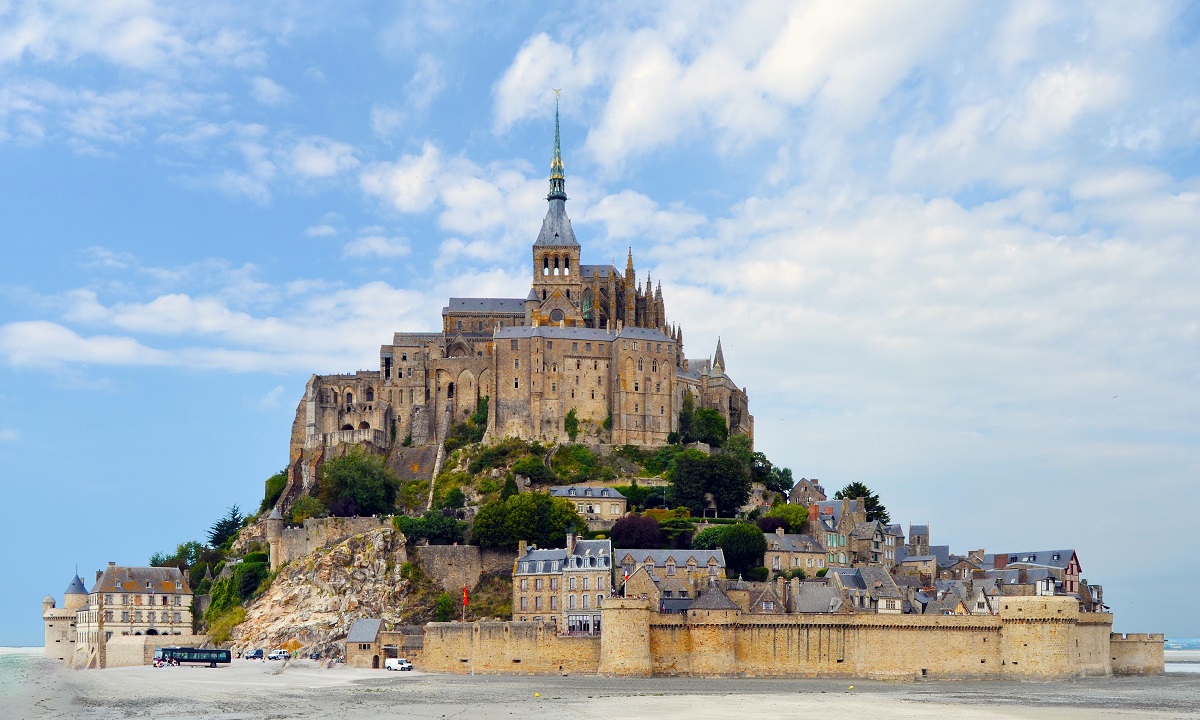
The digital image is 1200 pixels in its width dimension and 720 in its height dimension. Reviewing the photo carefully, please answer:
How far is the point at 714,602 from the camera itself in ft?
237

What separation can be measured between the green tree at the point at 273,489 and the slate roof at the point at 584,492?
70.2 ft

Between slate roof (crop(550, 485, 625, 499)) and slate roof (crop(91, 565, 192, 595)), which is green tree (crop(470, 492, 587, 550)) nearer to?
slate roof (crop(550, 485, 625, 499))

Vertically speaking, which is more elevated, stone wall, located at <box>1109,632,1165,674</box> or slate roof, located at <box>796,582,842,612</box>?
slate roof, located at <box>796,582,842,612</box>

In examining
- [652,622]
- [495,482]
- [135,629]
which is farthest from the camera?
[495,482]

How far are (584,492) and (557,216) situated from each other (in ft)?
89.9

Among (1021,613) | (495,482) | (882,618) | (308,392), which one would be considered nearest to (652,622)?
(882,618)

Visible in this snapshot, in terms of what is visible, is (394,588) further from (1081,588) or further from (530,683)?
(1081,588)

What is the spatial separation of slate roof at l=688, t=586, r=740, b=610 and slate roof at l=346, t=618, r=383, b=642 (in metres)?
16.4

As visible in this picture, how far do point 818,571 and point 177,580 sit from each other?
38553 millimetres

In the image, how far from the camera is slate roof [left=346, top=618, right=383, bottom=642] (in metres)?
77.1

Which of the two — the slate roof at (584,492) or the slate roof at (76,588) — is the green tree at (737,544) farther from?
the slate roof at (76,588)

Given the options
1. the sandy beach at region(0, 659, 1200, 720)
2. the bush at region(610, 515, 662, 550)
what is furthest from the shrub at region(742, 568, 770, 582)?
the sandy beach at region(0, 659, 1200, 720)

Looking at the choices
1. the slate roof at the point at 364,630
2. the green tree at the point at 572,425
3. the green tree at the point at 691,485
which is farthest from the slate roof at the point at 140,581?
the green tree at the point at 691,485

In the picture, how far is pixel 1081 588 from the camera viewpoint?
289 ft
